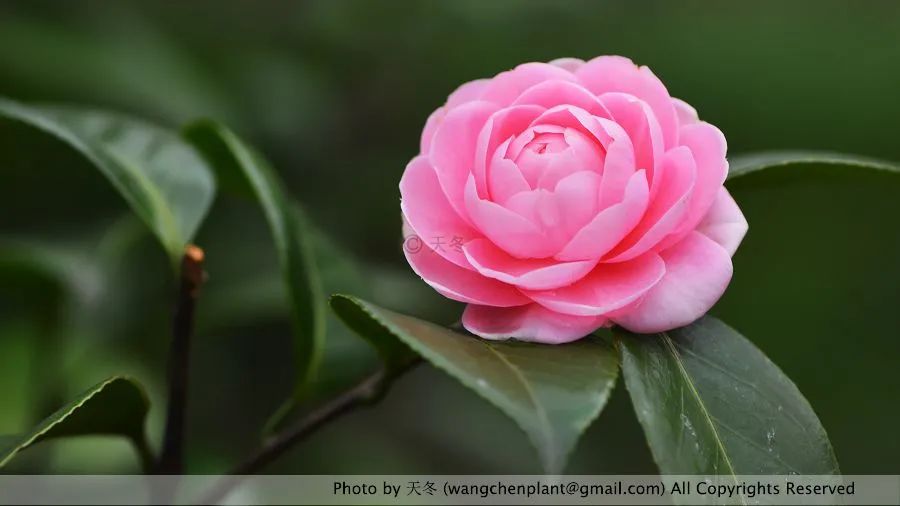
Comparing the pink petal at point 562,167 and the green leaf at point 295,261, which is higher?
the pink petal at point 562,167

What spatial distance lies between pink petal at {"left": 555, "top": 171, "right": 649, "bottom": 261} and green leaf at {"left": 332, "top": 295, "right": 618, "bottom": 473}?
6 cm

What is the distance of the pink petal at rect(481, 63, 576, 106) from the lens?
66 cm

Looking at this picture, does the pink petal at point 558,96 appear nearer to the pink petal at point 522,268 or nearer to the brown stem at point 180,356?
the pink petal at point 522,268

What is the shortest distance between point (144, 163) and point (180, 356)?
0.27m

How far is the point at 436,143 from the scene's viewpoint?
0.64 m

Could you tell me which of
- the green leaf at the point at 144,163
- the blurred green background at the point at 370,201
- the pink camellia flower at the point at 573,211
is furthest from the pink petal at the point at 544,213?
the blurred green background at the point at 370,201

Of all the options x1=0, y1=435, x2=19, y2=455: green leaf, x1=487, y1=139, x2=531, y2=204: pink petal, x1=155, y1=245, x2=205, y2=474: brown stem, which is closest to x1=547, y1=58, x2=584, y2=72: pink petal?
x1=487, y1=139, x2=531, y2=204: pink petal

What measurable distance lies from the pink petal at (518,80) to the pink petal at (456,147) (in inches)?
0.8

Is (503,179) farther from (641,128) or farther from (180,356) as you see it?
(180,356)

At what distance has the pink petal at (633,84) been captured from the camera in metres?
0.63

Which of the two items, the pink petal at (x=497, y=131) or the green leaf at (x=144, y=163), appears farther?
the green leaf at (x=144, y=163)

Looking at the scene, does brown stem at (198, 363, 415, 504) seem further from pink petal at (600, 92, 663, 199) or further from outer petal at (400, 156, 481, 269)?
pink petal at (600, 92, 663, 199)

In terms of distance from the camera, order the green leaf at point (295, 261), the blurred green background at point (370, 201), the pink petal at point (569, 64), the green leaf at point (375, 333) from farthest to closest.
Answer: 1. the blurred green background at point (370, 201)
2. the green leaf at point (295, 261)
3. the pink petal at point (569, 64)
4. the green leaf at point (375, 333)

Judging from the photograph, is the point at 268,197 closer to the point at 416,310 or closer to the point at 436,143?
the point at 436,143
